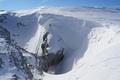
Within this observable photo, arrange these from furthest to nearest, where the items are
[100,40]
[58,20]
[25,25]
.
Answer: [25,25]
[58,20]
[100,40]

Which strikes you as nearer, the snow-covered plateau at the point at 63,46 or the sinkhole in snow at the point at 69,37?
the snow-covered plateau at the point at 63,46

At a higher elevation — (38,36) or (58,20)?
(58,20)

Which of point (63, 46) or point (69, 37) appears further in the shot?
point (69, 37)

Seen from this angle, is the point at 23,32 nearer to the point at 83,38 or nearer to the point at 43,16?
the point at 43,16

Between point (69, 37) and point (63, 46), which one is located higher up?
point (69, 37)

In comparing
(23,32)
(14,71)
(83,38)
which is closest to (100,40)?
(83,38)

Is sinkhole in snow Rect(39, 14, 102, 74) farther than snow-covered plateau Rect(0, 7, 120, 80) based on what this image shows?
Yes

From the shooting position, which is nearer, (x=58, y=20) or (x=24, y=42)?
(x=58, y=20)

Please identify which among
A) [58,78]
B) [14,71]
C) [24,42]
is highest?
[14,71]
